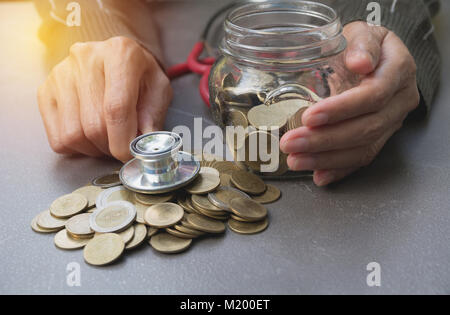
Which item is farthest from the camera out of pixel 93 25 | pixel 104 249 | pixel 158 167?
pixel 93 25

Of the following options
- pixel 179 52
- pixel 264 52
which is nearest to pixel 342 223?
pixel 264 52

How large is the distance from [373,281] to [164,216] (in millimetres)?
340

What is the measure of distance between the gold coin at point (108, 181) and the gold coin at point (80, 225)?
9 cm

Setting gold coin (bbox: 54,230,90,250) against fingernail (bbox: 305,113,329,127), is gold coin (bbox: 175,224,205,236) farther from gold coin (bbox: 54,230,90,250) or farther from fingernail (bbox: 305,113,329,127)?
fingernail (bbox: 305,113,329,127)

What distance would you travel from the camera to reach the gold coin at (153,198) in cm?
78

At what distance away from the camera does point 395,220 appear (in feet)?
2.45

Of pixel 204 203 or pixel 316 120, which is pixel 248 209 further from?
pixel 316 120

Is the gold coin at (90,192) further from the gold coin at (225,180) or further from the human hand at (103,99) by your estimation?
the gold coin at (225,180)

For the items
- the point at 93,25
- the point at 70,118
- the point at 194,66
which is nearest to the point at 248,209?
the point at 70,118

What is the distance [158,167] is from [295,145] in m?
0.25

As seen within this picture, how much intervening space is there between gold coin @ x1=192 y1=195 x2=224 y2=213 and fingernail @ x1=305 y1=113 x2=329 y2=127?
0.21 m

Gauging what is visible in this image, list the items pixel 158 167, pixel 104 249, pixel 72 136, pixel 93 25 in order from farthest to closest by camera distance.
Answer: pixel 93 25 < pixel 72 136 < pixel 158 167 < pixel 104 249

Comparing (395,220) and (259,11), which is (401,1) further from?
(395,220)

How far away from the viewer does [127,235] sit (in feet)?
2.35
